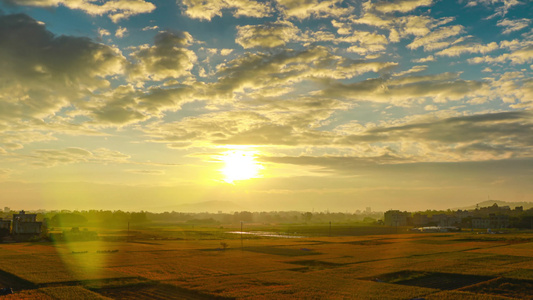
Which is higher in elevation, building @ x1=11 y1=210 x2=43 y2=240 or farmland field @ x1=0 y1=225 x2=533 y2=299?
building @ x1=11 y1=210 x2=43 y2=240

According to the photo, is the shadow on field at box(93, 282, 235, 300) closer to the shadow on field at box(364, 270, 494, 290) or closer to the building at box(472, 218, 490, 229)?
the shadow on field at box(364, 270, 494, 290)

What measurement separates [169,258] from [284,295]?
116 ft

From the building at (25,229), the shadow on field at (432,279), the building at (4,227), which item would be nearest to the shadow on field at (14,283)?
the shadow on field at (432,279)

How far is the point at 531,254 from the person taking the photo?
222ft

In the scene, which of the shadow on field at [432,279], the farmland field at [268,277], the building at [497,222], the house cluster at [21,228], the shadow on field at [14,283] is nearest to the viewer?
the farmland field at [268,277]

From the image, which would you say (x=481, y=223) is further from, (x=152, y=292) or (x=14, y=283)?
(x=14, y=283)

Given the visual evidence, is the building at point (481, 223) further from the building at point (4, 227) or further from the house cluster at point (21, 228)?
the building at point (4, 227)

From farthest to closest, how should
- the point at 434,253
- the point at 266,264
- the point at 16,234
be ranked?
Result: the point at 16,234, the point at 434,253, the point at 266,264

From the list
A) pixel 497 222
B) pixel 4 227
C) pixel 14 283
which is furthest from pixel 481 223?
pixel 14 283

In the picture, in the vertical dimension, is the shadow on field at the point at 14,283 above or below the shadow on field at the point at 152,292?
above

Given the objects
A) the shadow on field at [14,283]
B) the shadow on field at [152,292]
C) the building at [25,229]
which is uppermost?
the building at [25,229]

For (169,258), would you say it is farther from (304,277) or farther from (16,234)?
(16,234)

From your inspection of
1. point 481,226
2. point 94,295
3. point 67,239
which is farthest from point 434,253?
point 481,226

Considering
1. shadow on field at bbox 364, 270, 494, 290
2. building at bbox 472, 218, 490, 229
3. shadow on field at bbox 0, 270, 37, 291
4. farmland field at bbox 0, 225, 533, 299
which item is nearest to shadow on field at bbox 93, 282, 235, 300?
farmland field at bbox 0, 225, 533, 299
